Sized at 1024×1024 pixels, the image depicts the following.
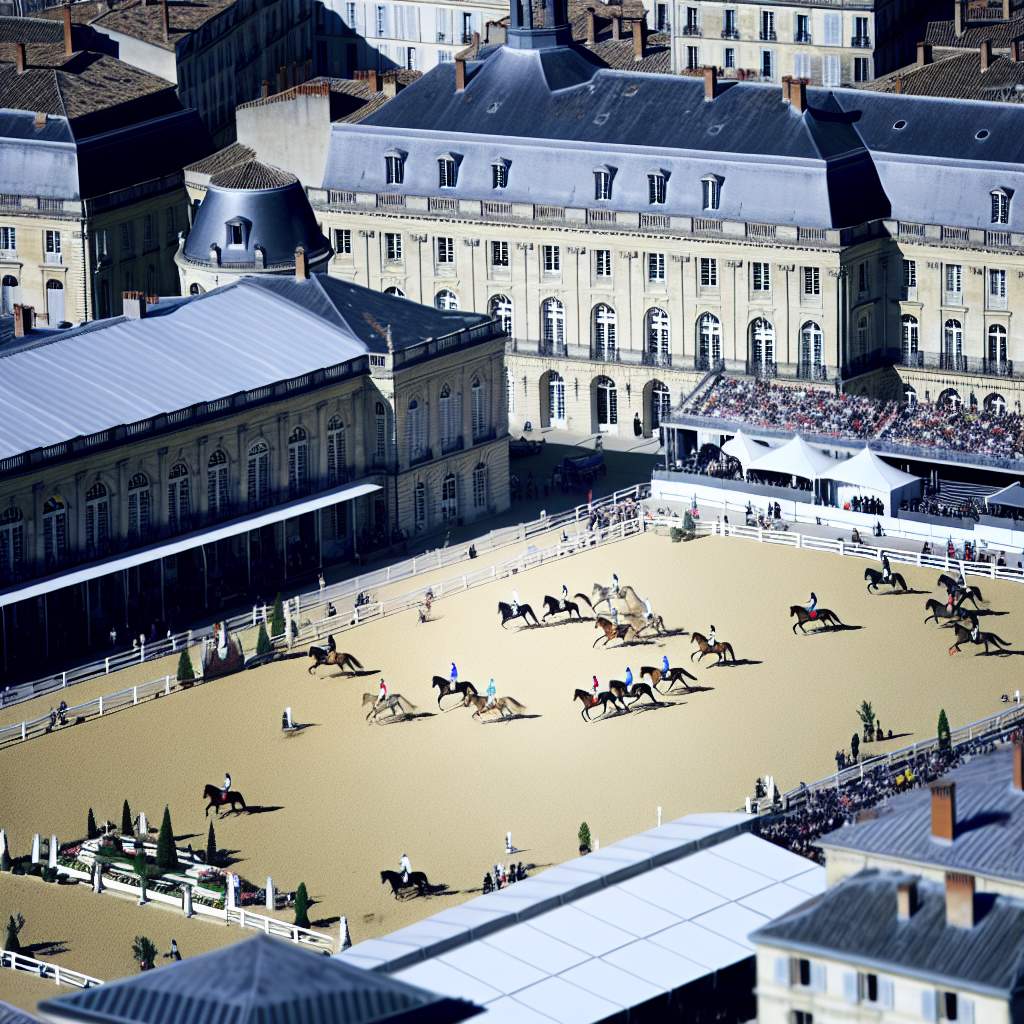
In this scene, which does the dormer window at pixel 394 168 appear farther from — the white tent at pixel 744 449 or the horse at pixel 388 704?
the horse at pixel 388 704

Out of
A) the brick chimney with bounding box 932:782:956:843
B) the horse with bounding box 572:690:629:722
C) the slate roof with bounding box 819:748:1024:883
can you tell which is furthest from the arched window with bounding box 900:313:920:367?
the brick chimney with bounding box 932:782:956:843

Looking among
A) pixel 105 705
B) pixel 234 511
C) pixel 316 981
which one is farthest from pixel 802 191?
pixel 316 981

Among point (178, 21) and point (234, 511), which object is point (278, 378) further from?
point (178, 21)

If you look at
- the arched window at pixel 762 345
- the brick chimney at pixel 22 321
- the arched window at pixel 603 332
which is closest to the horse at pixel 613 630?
the brick chimney at pixel 22 321

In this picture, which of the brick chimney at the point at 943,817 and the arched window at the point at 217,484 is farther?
the arched window at the point at 217,484

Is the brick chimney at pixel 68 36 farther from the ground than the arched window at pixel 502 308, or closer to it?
farther from the ground

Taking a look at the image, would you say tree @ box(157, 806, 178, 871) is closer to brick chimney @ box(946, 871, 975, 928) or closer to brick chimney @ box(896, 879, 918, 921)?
brick chimney @ box(896, 879, 918, 921)
